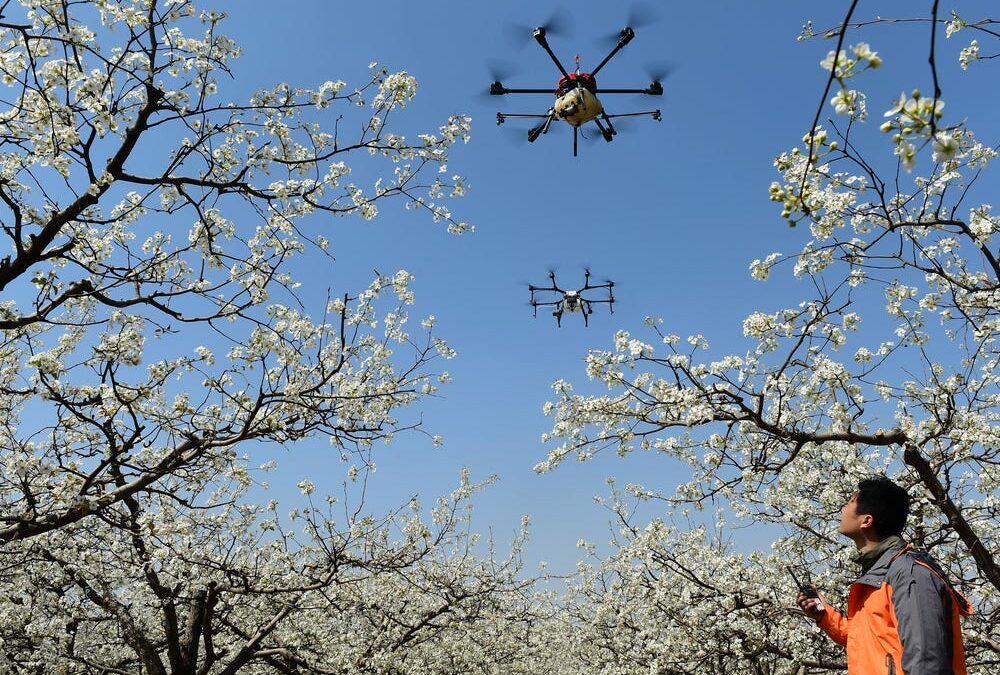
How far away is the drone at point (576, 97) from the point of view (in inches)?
306

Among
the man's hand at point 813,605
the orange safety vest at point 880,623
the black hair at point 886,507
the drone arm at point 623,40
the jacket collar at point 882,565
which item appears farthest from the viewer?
the drone arm at point 623,40

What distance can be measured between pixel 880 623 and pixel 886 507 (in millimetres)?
581

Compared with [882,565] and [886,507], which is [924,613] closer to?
[882,565]

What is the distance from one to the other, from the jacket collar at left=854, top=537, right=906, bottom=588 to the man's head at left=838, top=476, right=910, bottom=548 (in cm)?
9

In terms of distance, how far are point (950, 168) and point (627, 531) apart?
32.3ft

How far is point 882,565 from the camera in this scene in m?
2.85

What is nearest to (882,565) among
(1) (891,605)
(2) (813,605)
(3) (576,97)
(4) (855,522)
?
(1) (891,605)

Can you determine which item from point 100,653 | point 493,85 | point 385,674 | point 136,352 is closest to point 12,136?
point 136,352

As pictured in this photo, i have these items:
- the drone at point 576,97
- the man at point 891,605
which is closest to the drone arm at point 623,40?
the drone at point 576,97

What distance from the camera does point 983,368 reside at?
662 centimetres

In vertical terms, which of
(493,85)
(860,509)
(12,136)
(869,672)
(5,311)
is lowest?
(869,672)

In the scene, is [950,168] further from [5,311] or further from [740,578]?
[5,311]

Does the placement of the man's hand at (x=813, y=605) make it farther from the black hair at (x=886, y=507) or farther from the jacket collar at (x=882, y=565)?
the black hair at (x=886, y=507)

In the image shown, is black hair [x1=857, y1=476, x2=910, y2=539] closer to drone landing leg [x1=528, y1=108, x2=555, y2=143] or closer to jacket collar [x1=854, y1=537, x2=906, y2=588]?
jacket collar [x1=854, y1=537, x2=906, y2=588]
